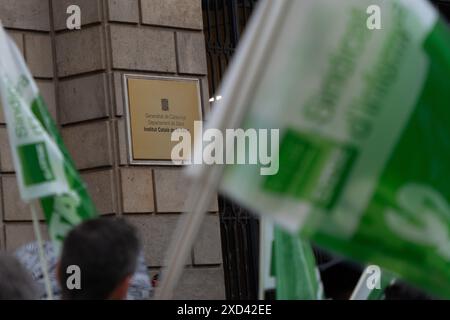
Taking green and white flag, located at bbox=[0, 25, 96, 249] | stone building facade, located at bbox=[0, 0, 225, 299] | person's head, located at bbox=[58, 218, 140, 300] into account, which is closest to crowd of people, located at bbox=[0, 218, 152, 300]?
person's head, located at bbox=[58, 218, 140, 300]

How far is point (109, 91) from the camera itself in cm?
1038

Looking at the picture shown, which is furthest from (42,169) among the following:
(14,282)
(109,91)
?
(109,91)

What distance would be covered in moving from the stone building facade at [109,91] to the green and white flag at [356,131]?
6.89 m

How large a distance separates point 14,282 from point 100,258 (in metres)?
0.33

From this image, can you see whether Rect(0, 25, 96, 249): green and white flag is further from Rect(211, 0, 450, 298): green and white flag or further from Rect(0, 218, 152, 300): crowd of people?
Rect(211, 0, 450, 298): green and white flag

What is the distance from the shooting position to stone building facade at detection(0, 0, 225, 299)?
1034 centimetres

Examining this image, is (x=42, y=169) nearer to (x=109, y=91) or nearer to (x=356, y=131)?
(x=356, y=131)

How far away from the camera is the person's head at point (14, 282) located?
406 centimetres

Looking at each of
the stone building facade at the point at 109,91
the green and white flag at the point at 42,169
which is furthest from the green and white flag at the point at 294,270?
the stone building facade at the point at 109,91

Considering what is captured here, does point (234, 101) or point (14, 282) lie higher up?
point (234, 101)

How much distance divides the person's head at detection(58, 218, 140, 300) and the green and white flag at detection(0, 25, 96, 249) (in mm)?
487

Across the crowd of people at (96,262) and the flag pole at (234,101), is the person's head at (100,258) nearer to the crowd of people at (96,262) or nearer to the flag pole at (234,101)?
the crowd of people at (96,262)

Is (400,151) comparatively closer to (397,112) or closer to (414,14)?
(397,112)
